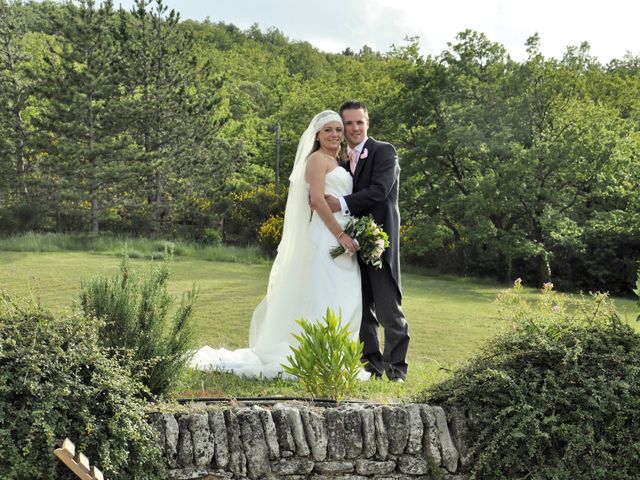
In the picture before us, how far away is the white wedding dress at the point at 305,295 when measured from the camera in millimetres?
6379

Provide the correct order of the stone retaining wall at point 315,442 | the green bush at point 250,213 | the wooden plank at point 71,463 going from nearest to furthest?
the wooden plank at point 71,463, the stone retaining wall at point 315,442, the green bush at point 250,213

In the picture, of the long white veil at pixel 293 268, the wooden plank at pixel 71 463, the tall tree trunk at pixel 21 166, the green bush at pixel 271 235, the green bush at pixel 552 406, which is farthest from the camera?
the tall tree trunk at pixel 21 166

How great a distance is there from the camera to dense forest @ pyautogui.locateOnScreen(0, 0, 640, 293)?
2358cm

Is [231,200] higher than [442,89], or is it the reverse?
[442,89]

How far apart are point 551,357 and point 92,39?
27.9 meters

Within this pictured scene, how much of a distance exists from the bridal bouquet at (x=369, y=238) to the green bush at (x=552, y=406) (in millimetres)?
1968

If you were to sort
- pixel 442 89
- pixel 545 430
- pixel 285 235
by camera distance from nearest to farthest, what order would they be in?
pixel 545 430, pixel 285 235, pixel 442 89

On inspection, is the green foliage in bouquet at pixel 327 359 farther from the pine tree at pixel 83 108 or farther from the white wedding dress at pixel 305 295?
the pine tree at pixel 83 108

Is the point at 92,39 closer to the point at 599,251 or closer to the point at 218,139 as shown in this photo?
the point at 218,139

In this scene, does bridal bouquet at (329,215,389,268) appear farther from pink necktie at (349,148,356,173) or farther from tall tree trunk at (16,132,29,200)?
tall tree trunk at (16,132,29,200)

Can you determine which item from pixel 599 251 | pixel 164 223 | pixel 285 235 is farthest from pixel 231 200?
pixel 285 235

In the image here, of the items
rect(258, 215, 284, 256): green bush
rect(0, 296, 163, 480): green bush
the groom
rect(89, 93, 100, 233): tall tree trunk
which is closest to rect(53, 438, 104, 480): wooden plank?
rect(0, 296, 163, 480): green bush

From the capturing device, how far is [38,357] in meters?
3.40

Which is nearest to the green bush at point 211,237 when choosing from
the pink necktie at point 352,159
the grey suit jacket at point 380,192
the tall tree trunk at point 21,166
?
the tall tree trunk at point 21,166
